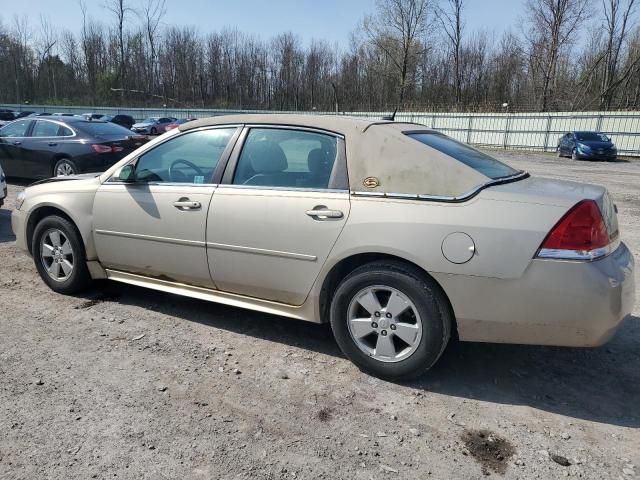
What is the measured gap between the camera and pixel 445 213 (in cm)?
291

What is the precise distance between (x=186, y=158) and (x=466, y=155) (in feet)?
7.02

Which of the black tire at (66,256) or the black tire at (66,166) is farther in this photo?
the black tire at (66,166)

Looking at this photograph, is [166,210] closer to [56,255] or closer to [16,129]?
[56,255]

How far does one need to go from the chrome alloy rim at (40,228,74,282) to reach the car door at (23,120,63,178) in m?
6.41

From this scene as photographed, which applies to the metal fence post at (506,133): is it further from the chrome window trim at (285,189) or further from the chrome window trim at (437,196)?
the chrome window trim at (285,189)

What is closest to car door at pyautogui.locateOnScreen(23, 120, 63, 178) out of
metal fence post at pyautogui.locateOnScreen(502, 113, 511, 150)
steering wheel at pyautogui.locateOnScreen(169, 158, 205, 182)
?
steering wheel at pyautogui.locateOnScreen(169, 158, 205, 182)

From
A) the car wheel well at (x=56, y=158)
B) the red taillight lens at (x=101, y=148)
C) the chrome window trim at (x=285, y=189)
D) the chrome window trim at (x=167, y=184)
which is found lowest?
the car wheel well at (x=56, y=158)

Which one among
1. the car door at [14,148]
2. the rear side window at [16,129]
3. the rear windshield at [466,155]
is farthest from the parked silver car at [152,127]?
the rear windshield at [466,155]

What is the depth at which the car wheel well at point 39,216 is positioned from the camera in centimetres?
446

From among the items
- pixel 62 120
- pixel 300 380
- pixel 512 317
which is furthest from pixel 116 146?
pixel 512 317

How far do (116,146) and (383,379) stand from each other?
8773 mm

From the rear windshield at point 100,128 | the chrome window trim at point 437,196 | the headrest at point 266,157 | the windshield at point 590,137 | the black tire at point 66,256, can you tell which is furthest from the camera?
the windshield at point 590,137

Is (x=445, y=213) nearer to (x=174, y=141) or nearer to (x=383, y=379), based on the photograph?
(x=383, y=379)

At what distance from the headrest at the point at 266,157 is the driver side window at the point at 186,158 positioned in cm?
23
